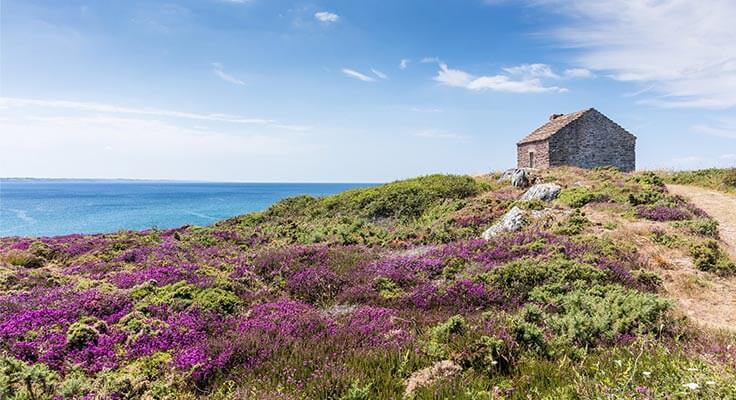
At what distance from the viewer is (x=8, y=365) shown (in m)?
6.36

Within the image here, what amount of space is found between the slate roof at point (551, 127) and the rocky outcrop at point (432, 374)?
3632 cm

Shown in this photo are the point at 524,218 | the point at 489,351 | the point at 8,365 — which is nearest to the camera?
the point at 489,351

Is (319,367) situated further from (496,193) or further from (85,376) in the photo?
(496,193)

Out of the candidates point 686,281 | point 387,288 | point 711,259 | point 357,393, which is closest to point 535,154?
point 711,259

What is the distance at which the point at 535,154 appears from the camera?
39.7m

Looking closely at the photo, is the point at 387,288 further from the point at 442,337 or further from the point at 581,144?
the point at 581,144

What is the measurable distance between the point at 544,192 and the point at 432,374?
784 inches

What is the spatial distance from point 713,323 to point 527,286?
3.67 m

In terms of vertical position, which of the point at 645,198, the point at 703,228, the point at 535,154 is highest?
the point at 535,154

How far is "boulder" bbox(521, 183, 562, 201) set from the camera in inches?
893

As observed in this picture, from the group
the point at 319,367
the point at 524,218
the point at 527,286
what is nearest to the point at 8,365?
the point at 319,367

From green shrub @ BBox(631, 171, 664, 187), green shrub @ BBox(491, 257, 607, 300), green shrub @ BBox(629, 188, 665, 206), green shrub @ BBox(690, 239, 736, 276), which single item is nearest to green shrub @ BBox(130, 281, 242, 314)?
green shrub @ BBox(491, 257, 607, 300)

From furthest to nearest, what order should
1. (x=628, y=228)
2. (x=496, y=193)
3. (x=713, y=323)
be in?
(x=496, y=193)
(x=628, y=228)
(x=713, y=323)

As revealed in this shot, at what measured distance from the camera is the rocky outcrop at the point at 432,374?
5538 millimetres
